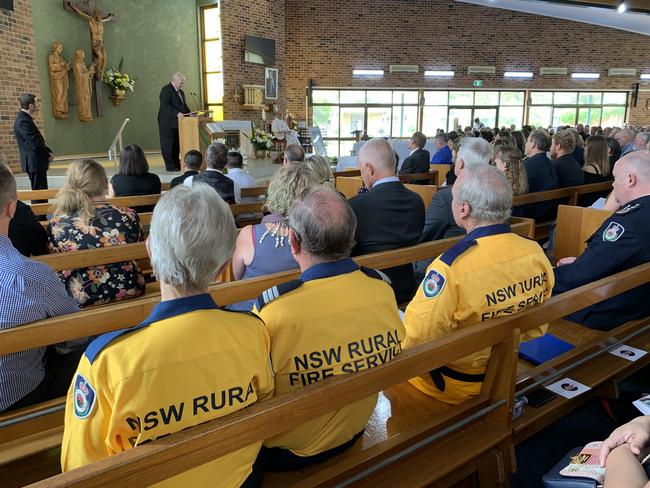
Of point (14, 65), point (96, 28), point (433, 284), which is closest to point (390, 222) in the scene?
point (433, 284)

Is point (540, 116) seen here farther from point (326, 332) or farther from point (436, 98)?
point (326, 332)

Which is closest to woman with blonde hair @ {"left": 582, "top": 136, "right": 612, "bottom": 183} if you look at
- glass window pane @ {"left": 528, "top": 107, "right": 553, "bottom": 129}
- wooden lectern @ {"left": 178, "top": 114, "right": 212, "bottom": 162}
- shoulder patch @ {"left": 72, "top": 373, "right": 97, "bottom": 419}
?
shoulder patch @ {"left": 72, "top": 373, "right": 97, "bottom": 419}

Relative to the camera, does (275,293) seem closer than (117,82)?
Yes

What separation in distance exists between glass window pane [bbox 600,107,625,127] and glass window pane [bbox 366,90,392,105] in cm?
772

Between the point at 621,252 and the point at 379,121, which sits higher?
the point at 379,121

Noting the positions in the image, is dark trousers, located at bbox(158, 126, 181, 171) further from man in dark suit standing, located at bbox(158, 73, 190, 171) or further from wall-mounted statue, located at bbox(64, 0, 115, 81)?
wall-mounted statue, located at bbox(64, 0, 115, 81)

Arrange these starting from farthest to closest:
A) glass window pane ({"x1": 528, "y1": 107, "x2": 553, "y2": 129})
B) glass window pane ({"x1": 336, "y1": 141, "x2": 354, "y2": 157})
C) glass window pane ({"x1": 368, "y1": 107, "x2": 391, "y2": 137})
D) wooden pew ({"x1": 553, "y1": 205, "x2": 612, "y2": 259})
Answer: glass window pane ({"x1": 528, "y1": 107, "x2": 553, "y2": 129}) → glass window pane ({"x1": 336, "y1": 141, "x2": 354, "y2": 157}) → glass window pane ({"x1": 368, "y1": 107, "x2": 391, "y2": 137}) → wooden pew ({"x1": 553, "y1": 205, "x2": 612, "y2": 259})

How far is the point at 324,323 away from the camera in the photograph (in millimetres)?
1314

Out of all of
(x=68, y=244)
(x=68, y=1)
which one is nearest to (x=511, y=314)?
(x=68, y=244)

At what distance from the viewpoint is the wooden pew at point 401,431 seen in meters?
0.96

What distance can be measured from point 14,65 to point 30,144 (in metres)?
1.92

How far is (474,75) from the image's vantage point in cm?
1628

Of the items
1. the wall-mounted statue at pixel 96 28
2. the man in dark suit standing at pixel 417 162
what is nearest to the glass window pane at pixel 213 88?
the wall-mounted statue at pixel 96 28

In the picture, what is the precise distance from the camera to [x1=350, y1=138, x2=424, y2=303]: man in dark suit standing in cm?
274
